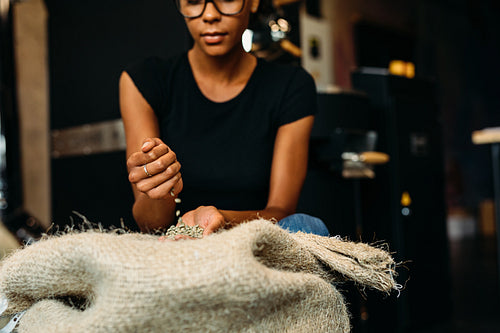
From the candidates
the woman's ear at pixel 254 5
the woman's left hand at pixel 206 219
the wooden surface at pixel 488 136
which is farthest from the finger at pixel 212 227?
the wooden surface at pixel 488 136

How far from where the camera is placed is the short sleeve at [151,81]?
3.55ft

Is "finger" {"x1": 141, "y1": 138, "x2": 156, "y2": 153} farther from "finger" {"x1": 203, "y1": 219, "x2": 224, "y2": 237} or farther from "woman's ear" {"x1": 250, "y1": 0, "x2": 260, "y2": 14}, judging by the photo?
"woman's ear" {"x1": 250, "y1": 0, "x2": 260, "y2": 14}

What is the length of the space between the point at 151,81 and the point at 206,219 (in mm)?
478

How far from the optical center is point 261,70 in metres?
1.18

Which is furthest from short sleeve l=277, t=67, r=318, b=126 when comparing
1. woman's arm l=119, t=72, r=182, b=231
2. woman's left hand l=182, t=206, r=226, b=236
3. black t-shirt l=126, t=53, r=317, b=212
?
woman's left hand l=182, t=206, r=226, b=236

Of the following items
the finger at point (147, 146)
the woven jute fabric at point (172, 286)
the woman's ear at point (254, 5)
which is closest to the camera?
the woven jute fabric at point (172, 286)

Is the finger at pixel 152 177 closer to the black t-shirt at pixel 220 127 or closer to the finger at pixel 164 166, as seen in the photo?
the finger at pixel 164 166

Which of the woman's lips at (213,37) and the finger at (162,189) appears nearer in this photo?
the finger at (162,189)

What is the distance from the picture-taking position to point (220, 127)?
1045 mm

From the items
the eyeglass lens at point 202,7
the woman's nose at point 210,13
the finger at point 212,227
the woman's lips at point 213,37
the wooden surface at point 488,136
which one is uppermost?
the eyeglass lens at point 202,7

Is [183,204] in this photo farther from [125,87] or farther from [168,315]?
[168,315]

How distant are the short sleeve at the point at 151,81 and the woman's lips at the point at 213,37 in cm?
15

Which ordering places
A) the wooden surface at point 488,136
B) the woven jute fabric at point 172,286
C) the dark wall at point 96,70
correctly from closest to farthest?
1. the woven jute fabric at point 172,286
2. the dark wall at point 96,70
3. the wooden surface at point 488,136

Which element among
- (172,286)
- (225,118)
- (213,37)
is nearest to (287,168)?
(225,118)
